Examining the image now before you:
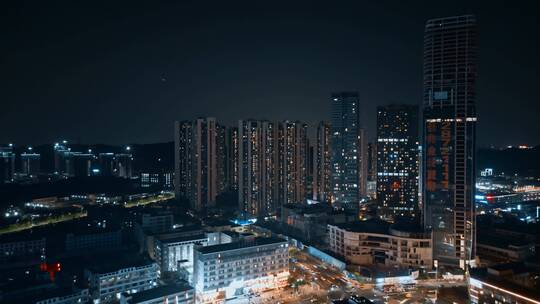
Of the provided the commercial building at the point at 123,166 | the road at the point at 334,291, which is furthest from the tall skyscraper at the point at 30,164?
the road at the point at 334,291

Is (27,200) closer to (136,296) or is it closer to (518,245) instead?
(136,296)

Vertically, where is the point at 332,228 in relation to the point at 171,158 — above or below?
below

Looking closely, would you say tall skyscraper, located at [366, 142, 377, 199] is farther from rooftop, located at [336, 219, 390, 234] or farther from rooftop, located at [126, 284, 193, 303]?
rooftop, located at [126, 284, 193, 303]

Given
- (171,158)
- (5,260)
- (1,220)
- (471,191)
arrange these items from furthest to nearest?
(171,158) → (1,220) → (5,260) → (471,191)

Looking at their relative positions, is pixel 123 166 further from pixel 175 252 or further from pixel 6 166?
pixel 175 252

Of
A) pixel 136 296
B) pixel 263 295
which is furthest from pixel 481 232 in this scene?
pixel 136 296

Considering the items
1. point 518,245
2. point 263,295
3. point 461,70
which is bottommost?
point 263,295

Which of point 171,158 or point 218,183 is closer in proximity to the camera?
point 218,183

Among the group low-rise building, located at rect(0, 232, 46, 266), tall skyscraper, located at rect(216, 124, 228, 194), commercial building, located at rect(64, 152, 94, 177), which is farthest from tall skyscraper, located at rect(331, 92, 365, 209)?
commercial building, located at rect(64, 152, 94, 177)
